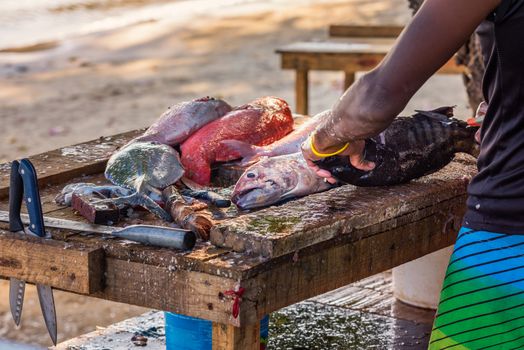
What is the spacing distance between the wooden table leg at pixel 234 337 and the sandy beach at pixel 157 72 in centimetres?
380

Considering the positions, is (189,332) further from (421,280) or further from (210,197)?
(421,280)

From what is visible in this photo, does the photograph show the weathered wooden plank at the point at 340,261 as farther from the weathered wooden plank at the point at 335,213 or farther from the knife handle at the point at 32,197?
the knife handle at the point at 32,197

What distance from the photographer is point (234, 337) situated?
2941 millimetres

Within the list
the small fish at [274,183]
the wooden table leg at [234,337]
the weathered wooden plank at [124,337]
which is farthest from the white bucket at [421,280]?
the wooden table leg at [234,337]

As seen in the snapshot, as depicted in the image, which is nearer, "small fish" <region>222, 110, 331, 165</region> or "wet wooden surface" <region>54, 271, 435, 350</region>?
"small fish" <region>222, 110, 331, 165</region>

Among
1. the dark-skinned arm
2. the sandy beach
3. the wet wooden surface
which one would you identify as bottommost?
the sandy beach

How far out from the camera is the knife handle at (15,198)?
126 inches

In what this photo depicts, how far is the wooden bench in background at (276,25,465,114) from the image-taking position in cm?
718

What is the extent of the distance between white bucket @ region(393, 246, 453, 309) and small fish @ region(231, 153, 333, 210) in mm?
1305

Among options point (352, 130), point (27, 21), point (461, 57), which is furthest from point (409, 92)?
point (27, 21)

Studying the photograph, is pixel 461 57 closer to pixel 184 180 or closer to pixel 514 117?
pixel 184 180

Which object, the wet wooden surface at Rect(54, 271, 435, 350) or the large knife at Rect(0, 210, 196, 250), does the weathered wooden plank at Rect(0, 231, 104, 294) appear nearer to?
the large knife at Rect(0, 210, 196, 250)

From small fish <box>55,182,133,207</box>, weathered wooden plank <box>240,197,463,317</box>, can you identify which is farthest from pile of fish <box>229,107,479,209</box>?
small fish <box>55,182,133,207</box>

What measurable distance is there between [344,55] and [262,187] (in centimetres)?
398
